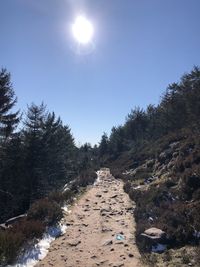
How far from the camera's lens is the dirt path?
404 inches

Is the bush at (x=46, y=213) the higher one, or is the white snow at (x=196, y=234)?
the bush at (x=46, y=213)

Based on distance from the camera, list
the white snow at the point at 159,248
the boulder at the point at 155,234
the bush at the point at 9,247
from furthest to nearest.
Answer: the boulder at the point at 155,234, the white snow at the point at 159,248, the bush at the point at 9,247

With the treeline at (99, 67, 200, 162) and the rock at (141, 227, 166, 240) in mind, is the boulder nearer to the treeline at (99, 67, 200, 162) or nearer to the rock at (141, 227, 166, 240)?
the rock at (141, 227, 166, 240)

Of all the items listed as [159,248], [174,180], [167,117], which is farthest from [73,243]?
[167,117]

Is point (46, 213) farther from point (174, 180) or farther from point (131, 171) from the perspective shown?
point (131, 171)

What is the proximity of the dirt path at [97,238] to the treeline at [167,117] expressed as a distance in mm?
18561

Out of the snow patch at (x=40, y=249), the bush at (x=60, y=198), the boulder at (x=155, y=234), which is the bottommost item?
the snow patch at (x=40, y=249)

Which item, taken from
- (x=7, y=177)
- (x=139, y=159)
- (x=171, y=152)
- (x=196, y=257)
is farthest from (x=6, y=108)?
(x=196, y=257)

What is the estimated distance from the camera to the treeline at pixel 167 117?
42.8 m

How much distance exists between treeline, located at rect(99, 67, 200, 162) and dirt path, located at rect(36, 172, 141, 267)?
731 inches

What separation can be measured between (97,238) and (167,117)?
133 feet

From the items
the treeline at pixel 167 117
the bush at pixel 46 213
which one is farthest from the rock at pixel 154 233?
the treeline at pixel 167 117

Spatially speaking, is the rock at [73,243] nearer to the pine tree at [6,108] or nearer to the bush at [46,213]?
the bush at [46,213]

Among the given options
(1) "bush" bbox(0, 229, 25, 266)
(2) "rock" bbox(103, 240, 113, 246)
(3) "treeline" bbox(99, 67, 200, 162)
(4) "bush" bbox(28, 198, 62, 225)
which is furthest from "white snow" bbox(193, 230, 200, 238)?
(3) "treeline" bbox(99, 67, 200, 162)
